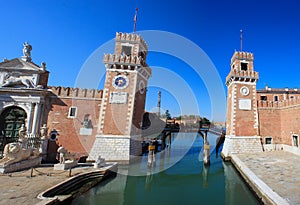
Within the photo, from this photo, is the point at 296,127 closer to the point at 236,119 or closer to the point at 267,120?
the point at 267,120

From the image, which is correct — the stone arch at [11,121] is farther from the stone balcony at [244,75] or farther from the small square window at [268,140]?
the small square window at [268,140]

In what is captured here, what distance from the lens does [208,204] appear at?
336 inches

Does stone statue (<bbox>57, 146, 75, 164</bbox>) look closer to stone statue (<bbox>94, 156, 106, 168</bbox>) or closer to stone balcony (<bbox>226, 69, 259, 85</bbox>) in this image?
stone statue (<bbox>94, 156, 106, 168</bbox>)

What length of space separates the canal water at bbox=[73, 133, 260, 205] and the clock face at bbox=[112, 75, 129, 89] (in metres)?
7.79

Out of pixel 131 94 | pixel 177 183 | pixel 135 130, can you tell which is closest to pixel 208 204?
pixel 177 183

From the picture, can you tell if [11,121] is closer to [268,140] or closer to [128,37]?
[128,37]

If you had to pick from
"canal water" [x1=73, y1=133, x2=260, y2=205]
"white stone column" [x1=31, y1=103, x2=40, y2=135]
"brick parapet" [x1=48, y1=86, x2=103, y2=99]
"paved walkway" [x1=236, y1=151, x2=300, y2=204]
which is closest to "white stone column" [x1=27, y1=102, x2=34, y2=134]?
"white stone column" [x1=31, y1=103, x2=40, y2=135]

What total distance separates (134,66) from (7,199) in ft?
43.8

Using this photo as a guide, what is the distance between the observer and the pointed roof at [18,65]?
15.1 m

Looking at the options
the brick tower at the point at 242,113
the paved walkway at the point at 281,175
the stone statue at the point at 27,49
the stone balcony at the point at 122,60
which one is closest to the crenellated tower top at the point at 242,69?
the brick tower at the point at 242,113

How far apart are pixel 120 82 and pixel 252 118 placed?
1582 centimetres

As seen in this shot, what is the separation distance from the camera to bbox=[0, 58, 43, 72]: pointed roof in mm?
15122

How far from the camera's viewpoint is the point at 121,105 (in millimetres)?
15586

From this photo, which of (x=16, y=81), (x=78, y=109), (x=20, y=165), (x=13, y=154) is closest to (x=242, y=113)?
(x=78, y=109)
